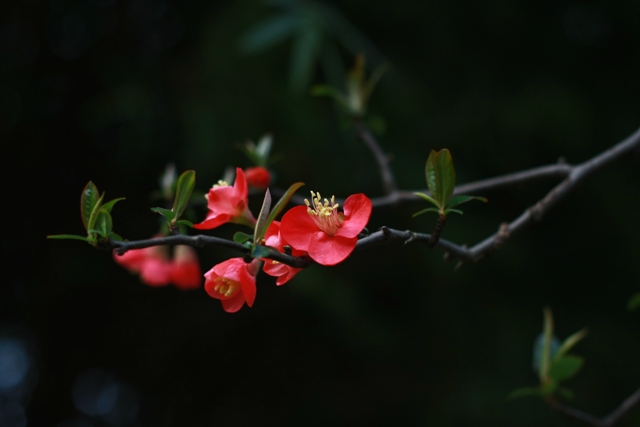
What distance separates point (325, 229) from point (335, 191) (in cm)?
124

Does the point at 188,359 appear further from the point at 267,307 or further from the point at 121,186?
the point at 121,186

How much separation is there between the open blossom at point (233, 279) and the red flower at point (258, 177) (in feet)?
0.88

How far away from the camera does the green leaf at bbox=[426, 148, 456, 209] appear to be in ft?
1.33

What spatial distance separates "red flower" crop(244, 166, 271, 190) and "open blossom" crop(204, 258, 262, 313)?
0.88 ft

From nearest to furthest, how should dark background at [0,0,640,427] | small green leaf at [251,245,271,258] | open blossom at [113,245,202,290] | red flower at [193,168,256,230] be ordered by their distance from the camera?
small green leaf at [251,245,271,258], red flower at [193,168,256,230], open blossom at [113,245,202,290], dark background at [0,0,640,427]

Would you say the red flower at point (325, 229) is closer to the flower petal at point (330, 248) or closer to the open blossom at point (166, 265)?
the flower petal at point (330, 248)

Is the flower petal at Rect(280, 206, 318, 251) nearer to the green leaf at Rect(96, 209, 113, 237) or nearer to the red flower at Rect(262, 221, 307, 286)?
the red flower at Rect(262, 221, 307, 286)

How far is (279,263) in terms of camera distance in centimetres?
40

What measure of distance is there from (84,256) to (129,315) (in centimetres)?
29

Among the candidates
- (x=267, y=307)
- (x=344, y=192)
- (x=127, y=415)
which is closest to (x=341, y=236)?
(x=344, y=192)

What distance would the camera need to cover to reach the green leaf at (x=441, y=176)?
41 centimetres

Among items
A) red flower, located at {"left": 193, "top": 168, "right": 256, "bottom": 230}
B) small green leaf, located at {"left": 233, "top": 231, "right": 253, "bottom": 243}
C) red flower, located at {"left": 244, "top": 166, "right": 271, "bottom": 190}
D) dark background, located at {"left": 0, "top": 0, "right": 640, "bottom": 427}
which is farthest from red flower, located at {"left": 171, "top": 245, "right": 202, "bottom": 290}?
dark background, located at {"left": 0, "top": 0, "right": 640, "bottom": 427}

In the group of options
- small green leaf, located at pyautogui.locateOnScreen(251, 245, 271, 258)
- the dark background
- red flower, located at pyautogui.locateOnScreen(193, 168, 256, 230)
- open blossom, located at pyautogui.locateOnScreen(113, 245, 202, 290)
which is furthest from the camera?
the dark background

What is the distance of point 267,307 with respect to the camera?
6.09ft
